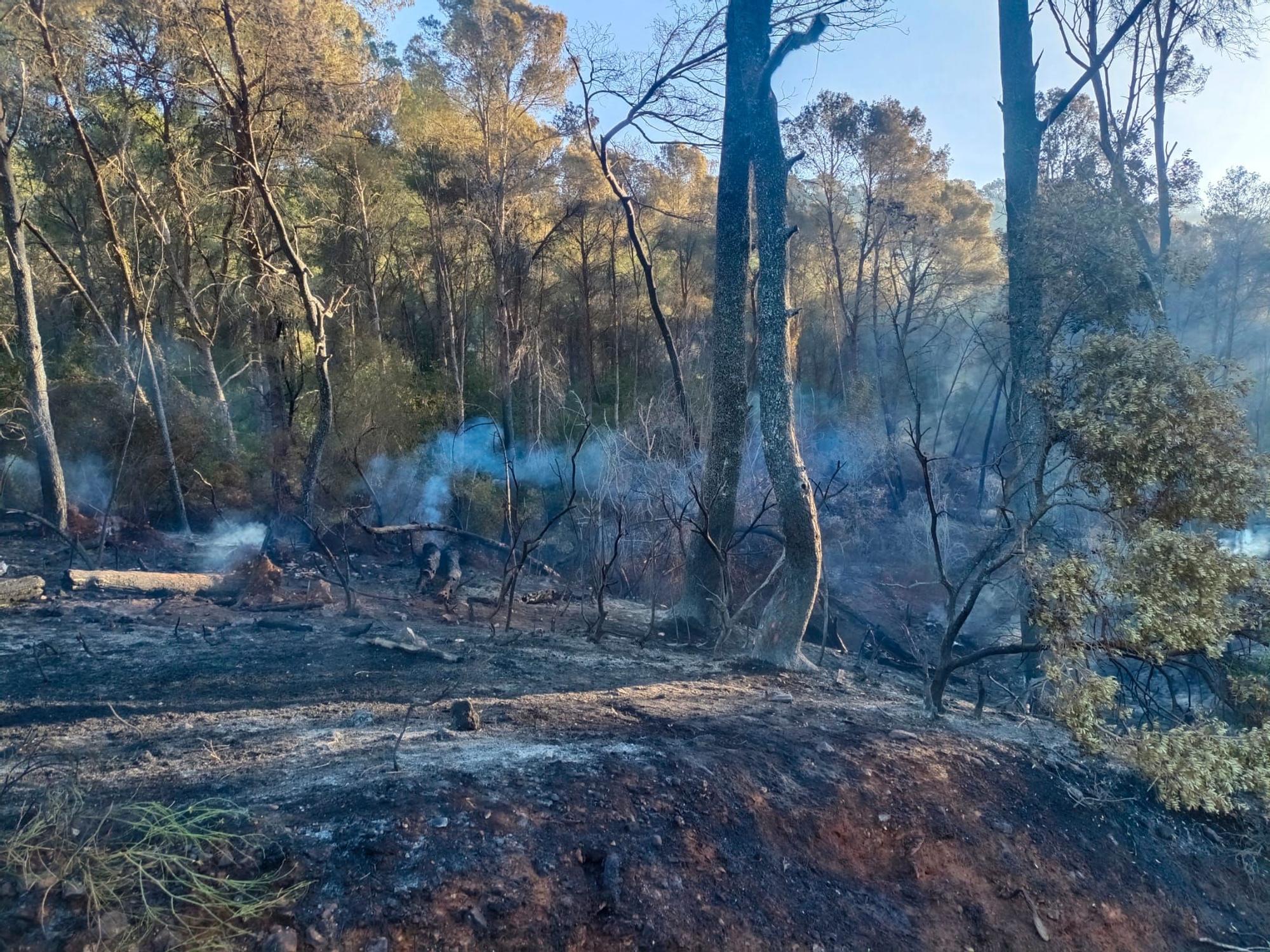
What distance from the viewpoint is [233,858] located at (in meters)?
3.04

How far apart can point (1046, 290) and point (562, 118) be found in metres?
9.21

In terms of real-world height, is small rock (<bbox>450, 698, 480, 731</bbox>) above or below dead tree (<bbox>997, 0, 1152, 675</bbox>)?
below

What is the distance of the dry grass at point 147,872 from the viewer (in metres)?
2.73

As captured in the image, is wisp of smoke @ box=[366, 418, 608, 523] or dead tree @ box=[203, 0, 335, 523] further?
wisp of smoke @ box=[366, 418, 608, 523]

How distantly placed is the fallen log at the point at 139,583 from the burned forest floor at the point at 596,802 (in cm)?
121

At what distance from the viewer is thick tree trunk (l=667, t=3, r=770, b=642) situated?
27.9 feet

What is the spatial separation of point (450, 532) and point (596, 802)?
8.10 metres

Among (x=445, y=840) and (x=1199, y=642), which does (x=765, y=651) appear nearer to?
(x=1199, y=642)

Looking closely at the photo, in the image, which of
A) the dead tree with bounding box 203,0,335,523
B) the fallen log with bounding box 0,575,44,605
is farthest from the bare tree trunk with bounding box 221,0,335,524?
the fallen log with bounding box 0,575,44,605

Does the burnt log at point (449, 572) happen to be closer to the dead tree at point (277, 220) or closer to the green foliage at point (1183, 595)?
the dead tree at point (277, 220)

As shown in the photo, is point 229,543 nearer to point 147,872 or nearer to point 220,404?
point 220,404

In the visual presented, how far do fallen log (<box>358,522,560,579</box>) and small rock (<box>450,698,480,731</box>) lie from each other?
4.13m

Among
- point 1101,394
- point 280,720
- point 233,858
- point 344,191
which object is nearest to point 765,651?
point 1101,394

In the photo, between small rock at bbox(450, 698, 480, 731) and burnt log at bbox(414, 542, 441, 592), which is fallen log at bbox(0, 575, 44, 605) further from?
small rock at bbox(450, 698, 480, 731)
